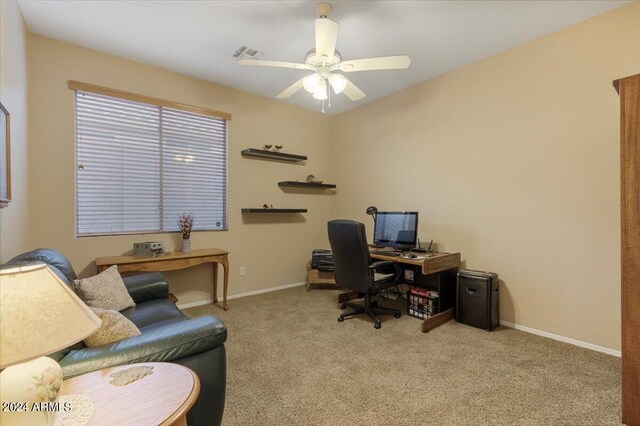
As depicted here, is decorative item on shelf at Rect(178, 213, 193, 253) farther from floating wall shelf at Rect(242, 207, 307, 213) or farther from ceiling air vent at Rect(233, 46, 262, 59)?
ceiling air vent at Rect(233, 46, 262, 59)

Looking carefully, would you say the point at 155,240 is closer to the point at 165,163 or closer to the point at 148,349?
the point at 165,163

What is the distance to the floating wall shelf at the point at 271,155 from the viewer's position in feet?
13.3

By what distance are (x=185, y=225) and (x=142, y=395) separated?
273cm

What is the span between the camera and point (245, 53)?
10.1ft

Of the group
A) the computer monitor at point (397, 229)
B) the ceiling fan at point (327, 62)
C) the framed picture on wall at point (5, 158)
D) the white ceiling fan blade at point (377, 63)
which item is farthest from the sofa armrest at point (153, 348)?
the computer monitor at point (397, 229)

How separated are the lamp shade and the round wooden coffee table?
363 millimetres

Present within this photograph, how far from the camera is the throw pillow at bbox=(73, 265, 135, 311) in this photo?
1969 mm

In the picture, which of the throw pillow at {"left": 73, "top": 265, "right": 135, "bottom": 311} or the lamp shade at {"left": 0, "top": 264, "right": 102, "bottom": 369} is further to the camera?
the throw pillow at {"left": 73, "top": 265, "right": 135, "bottom": 311}

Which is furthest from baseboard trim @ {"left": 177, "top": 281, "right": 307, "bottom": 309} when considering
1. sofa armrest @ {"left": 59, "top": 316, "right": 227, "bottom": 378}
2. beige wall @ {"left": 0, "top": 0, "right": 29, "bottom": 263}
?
sofa armrest @ {"left": 59, "top": 316, "right": 227, "bottom": 378}

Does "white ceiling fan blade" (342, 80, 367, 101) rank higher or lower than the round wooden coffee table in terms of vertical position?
higher

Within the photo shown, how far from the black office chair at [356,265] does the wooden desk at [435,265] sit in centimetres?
18

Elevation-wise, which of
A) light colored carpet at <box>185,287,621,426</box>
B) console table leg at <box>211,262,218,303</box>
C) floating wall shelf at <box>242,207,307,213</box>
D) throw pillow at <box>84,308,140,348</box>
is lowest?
light colored carpet at <box>185,287,621,426</box>

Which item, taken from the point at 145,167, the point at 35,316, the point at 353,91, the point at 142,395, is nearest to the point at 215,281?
the point at 145,167

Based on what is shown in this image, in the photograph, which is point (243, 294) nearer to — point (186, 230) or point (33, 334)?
point (186, 230)
